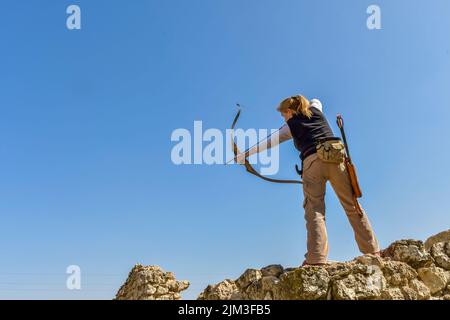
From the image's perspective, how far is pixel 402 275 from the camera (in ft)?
16.7

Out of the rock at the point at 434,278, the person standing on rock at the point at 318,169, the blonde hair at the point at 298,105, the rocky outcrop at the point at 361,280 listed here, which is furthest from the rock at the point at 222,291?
the blonde hair at the point at 298,105

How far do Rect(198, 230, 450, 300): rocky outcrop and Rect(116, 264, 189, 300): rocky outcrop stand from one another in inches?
33.6

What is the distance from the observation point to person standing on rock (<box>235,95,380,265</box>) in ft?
19.5

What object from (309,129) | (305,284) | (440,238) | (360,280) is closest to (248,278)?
(305,284)

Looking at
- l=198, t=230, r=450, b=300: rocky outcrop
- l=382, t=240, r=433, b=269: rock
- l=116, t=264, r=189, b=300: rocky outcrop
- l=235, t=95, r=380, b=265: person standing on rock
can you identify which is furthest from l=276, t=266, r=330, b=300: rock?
l=116, t=264, r=189, b=300: rocky outcrop

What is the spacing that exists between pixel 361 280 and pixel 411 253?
1.15 meters

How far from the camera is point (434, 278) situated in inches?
208

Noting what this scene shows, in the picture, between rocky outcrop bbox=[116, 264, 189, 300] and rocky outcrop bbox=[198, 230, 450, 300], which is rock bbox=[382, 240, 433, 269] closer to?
rocky outcrop bbox=[198, 230, 450, 300]

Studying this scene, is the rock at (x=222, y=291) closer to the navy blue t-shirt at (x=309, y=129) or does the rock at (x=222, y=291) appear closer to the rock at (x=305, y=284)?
the rock at (x=305, y=284)

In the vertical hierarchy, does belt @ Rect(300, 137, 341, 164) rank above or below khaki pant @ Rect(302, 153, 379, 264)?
above
